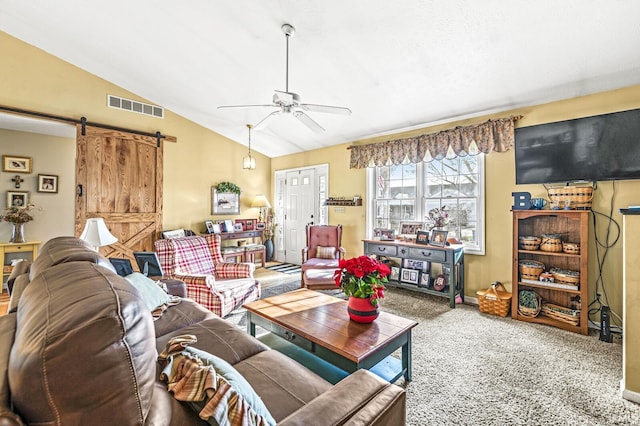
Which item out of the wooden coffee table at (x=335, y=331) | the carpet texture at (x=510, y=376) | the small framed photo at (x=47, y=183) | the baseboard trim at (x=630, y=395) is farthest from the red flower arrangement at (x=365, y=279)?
the small framed photo at (x=47, y=183)

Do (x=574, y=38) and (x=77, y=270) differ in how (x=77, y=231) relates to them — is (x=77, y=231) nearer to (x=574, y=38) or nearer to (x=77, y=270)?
(x=77, y=270)

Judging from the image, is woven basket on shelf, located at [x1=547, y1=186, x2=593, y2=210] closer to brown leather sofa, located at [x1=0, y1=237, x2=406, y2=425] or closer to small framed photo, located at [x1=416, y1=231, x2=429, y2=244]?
small framed photo, located at [x1=416, y1=231, x2=429, y2=244]

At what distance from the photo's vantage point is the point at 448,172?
421 centimetres

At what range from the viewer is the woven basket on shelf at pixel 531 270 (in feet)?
10.6

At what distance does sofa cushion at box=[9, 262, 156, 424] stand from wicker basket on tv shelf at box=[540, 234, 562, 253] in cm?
381

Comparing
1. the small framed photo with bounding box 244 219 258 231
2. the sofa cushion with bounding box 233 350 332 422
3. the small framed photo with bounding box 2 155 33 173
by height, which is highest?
the small framed photo with bounding box 2 155 33 173

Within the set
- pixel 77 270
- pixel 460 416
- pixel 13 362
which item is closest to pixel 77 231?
pixel 77 270

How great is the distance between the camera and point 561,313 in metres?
3.08

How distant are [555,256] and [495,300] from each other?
2.77ft

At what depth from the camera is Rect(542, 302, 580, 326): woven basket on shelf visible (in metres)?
2.99

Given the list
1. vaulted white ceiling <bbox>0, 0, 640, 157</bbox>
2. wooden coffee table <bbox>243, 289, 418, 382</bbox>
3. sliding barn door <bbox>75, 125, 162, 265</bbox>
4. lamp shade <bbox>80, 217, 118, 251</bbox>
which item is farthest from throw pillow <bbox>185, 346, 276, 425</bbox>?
sliding barn door <bbox>75, 125, 162, 265</bbox>

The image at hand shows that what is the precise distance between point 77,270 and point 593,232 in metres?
4.29

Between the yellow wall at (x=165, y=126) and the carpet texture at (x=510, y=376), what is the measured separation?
119 inches

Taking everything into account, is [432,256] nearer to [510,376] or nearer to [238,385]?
[510,376]
